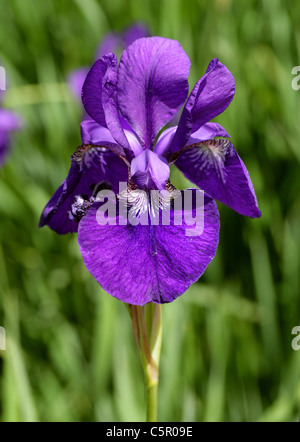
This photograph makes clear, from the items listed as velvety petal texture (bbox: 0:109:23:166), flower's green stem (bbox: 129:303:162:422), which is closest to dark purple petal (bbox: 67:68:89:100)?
velvety petal texture (bbox: 0:109:23:166)

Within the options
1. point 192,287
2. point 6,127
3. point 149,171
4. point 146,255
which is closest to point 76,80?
point 6,127

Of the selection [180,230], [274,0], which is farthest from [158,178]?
[274,0]

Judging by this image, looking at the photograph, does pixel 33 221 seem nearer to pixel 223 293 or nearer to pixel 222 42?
pixel 223 293

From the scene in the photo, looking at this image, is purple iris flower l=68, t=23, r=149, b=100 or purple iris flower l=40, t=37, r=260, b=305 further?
purple iris flower l=68, t=23, r=149, b=100

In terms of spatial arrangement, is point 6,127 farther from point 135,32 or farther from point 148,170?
point 148,170

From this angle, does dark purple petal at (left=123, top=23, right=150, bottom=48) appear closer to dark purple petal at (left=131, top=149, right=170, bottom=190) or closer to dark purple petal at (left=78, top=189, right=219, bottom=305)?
dark purple petal at (left=131, top=149, right=170, bottom=190)
